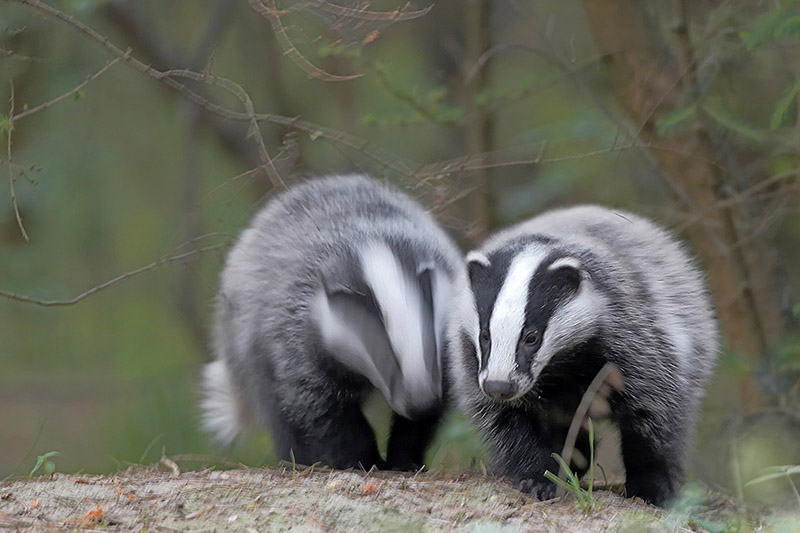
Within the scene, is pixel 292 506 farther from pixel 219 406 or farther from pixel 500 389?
pixel 219 406

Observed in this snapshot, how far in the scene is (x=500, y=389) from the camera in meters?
4.38

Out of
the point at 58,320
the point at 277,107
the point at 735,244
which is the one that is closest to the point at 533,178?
the point at 277,107

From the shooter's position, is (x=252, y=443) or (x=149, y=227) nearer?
(x=252, y=443)

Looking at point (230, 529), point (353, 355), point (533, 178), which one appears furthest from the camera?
point (533, 178)

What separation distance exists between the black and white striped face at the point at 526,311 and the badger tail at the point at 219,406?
2.46 m

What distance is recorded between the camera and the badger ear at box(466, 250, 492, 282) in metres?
4.81

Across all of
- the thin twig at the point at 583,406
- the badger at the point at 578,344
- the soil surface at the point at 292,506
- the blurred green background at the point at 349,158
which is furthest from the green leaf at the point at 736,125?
the soil surface at the point at 292,506

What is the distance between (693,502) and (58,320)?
1118 centimetres

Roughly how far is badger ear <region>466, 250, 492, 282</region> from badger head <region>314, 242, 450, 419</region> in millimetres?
406

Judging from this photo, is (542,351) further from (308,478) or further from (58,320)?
(58,320)

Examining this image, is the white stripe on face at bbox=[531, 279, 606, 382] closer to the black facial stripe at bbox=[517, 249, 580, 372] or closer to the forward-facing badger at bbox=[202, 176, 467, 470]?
the black facial stripe at bbox=[517, 249, 580, 372]

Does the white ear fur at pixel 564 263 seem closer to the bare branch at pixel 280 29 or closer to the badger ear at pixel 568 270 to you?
the badger ear at pixel 568 270

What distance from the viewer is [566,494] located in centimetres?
485

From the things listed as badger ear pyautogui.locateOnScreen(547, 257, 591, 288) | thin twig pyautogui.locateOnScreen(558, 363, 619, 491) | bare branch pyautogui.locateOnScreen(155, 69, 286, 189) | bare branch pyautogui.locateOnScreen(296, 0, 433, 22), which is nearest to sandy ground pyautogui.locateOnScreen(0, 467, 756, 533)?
thin twig pyautogui.locateOnScreen(558, 363, 619, 491)
